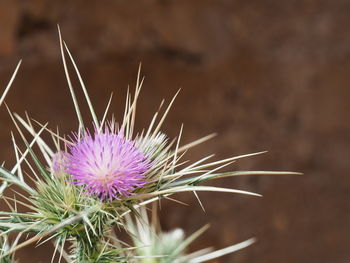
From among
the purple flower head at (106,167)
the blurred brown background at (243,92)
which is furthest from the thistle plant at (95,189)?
the blurred brown background at (243,92)

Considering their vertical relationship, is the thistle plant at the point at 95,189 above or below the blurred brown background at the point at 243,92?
above

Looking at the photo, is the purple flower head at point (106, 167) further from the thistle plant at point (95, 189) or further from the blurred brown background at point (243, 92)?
the blurred brown background at point (243, 92)

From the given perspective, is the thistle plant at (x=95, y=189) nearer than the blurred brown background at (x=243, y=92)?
Yes

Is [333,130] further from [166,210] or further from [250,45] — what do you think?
[166,210]

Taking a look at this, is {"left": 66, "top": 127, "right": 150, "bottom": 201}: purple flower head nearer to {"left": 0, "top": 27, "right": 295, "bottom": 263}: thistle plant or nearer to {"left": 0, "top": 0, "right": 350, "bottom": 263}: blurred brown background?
{"left": 0, "top": 27, "right": 295, "bottom": 263}: thistle plant

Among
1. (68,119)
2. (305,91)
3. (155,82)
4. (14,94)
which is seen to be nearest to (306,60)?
(305,91)

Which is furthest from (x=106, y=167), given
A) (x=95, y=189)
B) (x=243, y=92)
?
(x=243, y=92)

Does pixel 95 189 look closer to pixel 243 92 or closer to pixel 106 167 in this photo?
pixel 106 167
